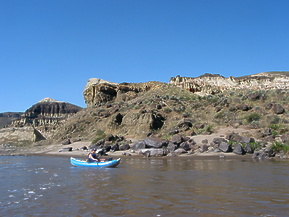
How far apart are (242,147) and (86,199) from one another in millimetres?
18380

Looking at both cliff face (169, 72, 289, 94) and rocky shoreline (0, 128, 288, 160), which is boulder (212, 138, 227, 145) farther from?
cliff face (169, 72, 289, 94)

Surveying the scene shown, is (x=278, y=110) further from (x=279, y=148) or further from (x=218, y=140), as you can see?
(x=279, y=148)

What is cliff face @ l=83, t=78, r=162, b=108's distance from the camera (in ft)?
201

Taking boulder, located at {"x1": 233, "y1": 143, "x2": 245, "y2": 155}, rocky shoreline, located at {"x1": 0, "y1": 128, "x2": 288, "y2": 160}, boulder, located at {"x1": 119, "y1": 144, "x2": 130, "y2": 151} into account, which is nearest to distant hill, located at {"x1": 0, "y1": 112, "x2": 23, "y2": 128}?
rocky shoreline, located at {"x1": 0, "y1": 128, "x2": 288, "y2": 160}

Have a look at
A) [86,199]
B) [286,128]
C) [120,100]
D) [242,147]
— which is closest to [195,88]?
[120,100]

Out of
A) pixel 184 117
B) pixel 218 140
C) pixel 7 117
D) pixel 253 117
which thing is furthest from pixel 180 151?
pixel 7 117

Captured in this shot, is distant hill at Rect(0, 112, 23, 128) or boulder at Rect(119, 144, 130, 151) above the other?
distant hill at Rect(0, 112, 23, 128)

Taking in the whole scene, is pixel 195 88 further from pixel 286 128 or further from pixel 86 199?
pixel 86 199

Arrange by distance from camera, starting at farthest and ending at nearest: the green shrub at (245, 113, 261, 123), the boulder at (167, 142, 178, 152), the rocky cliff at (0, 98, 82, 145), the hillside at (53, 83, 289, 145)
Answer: the rocky cliff at (0, 98, 82, 145)
the green shrub at (245, 113, 261, 123)
the hillside at (53, 83, 289, 145)
the boulder at (167, 142, 178, 152)

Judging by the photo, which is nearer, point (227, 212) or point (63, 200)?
point (227, 212)

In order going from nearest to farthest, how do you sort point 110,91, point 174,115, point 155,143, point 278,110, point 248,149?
point 248,149, point 155,143, point 278,110, point 174,115, point 110,91

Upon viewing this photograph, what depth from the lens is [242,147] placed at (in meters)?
25.6

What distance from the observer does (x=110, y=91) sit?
6288cm

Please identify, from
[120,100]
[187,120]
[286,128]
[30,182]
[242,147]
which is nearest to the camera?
[30,182]
